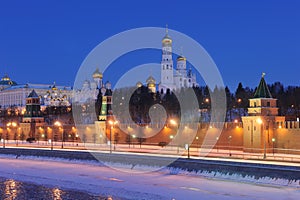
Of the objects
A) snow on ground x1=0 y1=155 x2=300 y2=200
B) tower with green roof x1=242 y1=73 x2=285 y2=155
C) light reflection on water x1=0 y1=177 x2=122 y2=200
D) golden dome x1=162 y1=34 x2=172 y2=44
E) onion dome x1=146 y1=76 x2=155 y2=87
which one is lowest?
light reflection on water x1=0 y1=177 x2=122 y2=200

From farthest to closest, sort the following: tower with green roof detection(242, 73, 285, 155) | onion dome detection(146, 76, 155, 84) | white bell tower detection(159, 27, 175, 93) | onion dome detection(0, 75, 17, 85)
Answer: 1. onion dome detection(0, 75, 17, 85)
2. white bell tower detection(159, 27, 175, 93)
3. onion dome detection(146, 76, 155, 84)
4. tower with green roof detection(242, 73, 285, 155)

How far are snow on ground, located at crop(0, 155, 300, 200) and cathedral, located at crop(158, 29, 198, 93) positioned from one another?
48.4 m

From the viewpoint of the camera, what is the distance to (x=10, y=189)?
920 inches

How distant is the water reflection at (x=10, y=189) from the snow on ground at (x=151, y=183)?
960 millimetres

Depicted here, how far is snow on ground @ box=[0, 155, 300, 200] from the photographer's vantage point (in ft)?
66.6

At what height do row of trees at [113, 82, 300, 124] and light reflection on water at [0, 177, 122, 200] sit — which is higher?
row of trees at [113, 82, 300, 124]

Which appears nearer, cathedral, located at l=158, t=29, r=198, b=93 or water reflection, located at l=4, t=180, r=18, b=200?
water reflection, located at l=4, t=180, r=18, b=200

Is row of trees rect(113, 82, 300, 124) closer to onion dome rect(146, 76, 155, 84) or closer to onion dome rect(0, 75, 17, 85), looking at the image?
onion dome rect(146, 76, 155, 84)

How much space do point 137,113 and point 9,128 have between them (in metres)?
16.5

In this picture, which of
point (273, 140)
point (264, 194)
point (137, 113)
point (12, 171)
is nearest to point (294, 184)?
point (264, 194)

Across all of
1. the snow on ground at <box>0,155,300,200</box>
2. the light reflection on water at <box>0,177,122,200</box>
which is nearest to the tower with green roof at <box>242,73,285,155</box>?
the snow on ground at <box>0,155,300,200</box>

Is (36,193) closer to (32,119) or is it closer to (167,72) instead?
(32,119)

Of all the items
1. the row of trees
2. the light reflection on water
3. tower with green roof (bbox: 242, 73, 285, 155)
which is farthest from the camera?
the row of trees

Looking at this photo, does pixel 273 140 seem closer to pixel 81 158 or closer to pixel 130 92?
pixel 81 158
